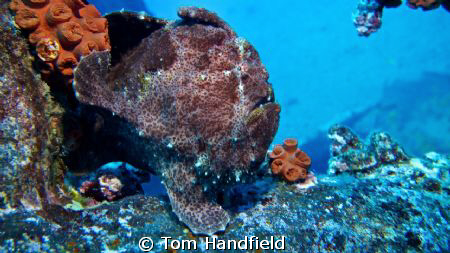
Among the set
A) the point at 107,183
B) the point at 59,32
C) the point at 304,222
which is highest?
the point at 59,32

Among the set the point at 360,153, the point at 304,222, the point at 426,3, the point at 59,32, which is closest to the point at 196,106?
the point at 59,32

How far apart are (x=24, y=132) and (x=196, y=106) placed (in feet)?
5.27

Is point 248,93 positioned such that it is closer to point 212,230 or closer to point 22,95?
point 212,230

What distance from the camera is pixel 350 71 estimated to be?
91.7m

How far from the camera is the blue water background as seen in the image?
121ft

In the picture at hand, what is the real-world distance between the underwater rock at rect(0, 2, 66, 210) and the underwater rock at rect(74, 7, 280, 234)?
1.61ft

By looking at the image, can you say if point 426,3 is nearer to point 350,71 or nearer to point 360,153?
point 360,153

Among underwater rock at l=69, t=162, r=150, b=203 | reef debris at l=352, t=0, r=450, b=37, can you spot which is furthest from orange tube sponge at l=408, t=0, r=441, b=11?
underwater rock at l=69, t=162, r=150, b=203

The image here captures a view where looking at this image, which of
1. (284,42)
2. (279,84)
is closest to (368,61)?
(279,84)

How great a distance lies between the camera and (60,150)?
124 inches

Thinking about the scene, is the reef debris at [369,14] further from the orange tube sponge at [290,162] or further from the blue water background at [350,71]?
the blue water background at [350,71]

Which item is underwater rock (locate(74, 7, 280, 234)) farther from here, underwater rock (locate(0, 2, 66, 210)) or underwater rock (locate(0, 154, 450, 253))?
underwater rock (locate(0, 2, 66, 210))

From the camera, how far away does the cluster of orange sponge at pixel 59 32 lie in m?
2.87

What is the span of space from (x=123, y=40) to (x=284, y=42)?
131354 mm
